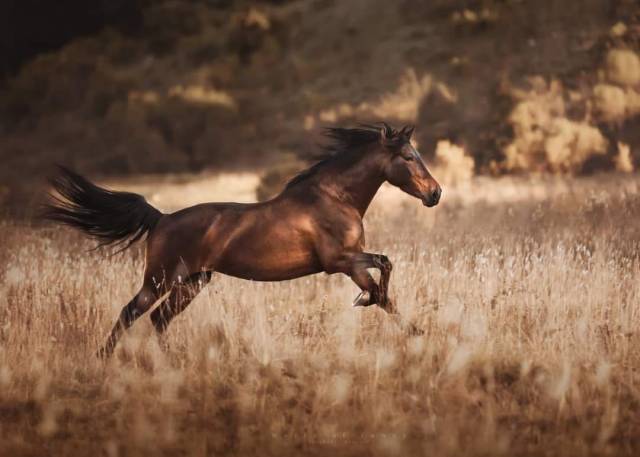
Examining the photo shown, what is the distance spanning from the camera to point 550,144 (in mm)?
20375

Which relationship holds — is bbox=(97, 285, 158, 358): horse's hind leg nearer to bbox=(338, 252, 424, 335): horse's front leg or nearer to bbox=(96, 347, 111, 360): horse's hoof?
bbox=(96, 347, 111, 360): horse's hoof

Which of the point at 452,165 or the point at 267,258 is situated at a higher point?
the point at 452,165

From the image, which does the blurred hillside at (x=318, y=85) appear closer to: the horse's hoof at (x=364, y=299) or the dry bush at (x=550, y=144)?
the dry bush at (x=550, y=144)

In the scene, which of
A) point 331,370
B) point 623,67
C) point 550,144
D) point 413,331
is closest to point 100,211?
point 331,370

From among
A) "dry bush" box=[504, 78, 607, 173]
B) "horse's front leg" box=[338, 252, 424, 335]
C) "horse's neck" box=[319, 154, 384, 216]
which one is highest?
"dry bush" box=[504, 78, 607, 173]

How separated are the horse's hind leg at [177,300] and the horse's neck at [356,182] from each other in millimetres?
1015

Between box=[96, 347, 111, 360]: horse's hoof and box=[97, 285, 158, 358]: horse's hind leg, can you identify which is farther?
box=[97, 285, 158, 358]: horse's hind leg

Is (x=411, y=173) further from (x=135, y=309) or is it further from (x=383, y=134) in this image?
(x=135, y=309)

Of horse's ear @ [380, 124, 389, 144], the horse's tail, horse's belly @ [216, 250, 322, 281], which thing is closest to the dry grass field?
horse's belly @ [216, 250, 322, 281]

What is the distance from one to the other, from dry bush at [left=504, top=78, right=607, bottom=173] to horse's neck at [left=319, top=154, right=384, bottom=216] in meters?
14.0

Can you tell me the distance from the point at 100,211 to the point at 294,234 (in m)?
1.46

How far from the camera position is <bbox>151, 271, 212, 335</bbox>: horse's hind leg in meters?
6.54

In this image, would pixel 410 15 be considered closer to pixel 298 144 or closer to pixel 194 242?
pixel 298 144

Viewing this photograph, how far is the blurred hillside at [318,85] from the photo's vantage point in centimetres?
2220
